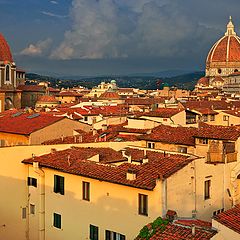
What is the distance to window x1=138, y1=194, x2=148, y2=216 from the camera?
18359 mm

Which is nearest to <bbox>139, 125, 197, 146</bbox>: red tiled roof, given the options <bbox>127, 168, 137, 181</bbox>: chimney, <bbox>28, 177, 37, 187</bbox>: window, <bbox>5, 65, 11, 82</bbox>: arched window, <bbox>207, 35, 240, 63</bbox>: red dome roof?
<bbox>28, 177, 37, 187</bbox>: window

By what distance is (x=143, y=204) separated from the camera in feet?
60.5

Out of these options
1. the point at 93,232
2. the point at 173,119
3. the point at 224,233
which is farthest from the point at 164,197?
the point at 173,119

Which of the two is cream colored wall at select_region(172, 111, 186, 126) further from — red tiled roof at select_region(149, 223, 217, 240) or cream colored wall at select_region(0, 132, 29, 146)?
red tiled roof at select_region(149, 223, 217, 240)

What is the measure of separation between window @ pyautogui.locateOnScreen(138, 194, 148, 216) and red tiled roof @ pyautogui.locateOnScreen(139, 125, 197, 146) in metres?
8.10

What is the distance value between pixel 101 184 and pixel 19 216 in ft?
19.9

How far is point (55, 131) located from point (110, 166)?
15.9 meters

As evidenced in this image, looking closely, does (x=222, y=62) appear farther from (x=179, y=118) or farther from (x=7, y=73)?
(x=179, y=118)

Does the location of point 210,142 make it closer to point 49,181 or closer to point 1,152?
point 49,181

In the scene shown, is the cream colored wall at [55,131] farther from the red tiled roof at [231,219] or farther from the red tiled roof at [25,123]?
the red tiled roof at [231,219]

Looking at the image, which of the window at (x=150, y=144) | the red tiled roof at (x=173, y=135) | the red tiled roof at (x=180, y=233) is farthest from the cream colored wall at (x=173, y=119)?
the red tiled roof at (x=180, y=233)

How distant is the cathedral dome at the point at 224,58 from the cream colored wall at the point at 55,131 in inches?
4787

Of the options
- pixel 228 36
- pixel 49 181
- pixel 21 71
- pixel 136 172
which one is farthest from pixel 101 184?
pixel 228 36

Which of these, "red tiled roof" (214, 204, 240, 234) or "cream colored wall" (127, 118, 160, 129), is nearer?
"red tiled roof" (214, 204, 240, 234)
